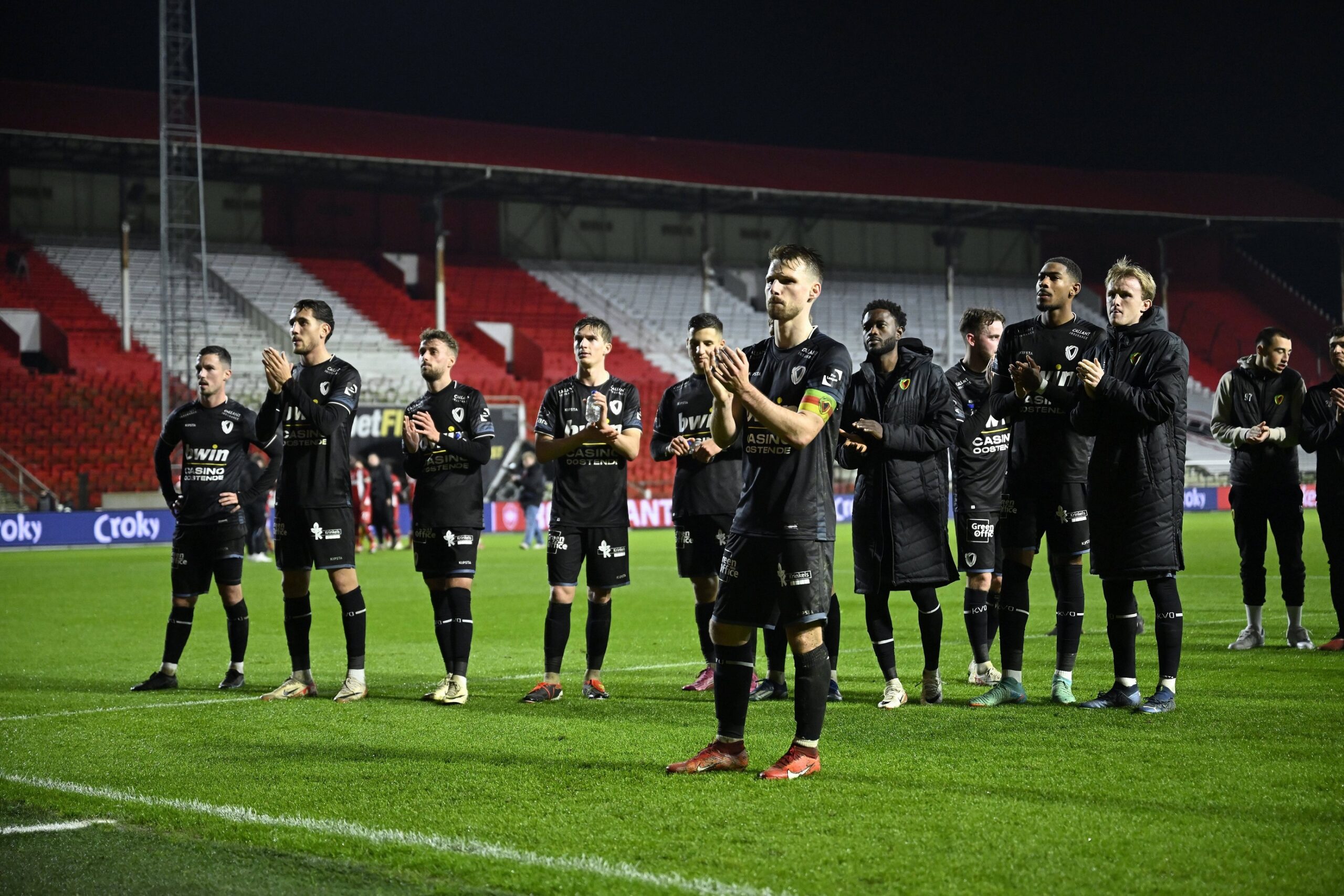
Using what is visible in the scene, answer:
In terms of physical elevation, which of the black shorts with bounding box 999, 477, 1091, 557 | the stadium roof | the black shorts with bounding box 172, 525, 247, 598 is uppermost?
the stadium roof

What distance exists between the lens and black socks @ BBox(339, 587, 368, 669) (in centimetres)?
814

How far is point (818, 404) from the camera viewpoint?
5.39 m

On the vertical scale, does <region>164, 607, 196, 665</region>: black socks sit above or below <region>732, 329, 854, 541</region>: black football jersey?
below

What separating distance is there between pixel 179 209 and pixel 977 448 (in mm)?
31838

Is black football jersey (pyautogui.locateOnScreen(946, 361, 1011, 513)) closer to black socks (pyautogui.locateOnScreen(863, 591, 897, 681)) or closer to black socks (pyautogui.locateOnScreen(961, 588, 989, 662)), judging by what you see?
black socks (pyautogui.locateOnScreen(961, 588, 989, 662))

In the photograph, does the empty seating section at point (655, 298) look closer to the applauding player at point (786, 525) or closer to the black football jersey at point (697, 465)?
the black football jersey at point (697, 465)

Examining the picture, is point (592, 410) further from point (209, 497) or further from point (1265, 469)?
point (1265, 469)

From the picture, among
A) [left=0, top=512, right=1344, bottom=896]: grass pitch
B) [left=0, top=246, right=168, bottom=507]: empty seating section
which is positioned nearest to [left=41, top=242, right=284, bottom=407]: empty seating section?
[left=0, top=246, right=168, bottom=507]: empty seating section

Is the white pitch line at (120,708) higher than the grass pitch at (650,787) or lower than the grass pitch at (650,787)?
lower

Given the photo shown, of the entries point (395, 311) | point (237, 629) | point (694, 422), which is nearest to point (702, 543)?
point (694, 422)

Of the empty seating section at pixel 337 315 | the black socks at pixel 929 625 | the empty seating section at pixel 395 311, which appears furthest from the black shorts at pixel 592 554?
the empty seating section at pixel 395 311

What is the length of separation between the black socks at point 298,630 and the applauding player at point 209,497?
67cm

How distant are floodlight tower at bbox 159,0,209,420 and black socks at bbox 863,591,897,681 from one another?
24.4 meters

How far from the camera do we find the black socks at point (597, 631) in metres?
8.18
